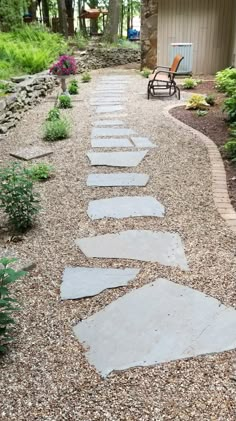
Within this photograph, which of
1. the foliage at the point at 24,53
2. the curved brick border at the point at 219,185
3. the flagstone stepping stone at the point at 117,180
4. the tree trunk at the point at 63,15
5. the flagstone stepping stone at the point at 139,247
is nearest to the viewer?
the flagstone stepping stone at the point at 139,247

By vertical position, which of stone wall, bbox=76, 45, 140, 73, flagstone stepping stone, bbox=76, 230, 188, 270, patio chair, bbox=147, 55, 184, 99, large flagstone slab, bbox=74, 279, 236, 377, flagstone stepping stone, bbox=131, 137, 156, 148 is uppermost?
stone wall, bbox=76, 45, 140, 73

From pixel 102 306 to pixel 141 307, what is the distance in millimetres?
193

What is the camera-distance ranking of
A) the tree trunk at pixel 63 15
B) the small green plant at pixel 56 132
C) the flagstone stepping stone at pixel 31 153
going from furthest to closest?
the tree trunk at pixel 63 15
the small green plant at pixel 56 132
the flagstone stepping stone at pixel 31 153

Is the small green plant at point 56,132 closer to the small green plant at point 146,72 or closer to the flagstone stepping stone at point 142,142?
the flagstone stepping stone at point 142,142

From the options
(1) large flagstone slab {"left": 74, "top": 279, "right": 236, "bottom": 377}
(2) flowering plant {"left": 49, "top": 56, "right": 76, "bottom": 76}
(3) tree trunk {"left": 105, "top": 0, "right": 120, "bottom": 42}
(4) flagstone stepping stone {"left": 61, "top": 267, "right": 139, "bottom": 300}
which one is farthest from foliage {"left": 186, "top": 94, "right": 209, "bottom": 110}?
(3) tree trunk {"left": 105, "top": 0, "right": 120, "bottom": 42}

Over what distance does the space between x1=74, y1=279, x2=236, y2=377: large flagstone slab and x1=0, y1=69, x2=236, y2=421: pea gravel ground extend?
0.15 ft

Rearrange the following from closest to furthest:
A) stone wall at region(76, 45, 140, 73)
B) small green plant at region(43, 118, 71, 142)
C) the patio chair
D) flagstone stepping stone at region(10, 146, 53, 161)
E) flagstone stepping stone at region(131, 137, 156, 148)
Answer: flagstone stepping stone at region(10, 146, 53, 161) < flagstone stepping stone at region(131, 137, 156, 148) < small green plant at region(43, 118, 71, 142) < the patio chair < stone wall at region(76, 45, 140, 73)

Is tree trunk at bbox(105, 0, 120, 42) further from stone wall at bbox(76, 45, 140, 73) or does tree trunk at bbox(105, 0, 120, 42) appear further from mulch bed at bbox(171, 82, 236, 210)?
mulch bed at bbox(171, 82, 236, 210)

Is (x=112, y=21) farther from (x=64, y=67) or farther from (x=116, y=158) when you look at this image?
(x=116, y=158)

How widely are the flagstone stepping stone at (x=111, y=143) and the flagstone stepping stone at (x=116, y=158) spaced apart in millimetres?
275

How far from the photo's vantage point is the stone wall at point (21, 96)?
545 centimetres

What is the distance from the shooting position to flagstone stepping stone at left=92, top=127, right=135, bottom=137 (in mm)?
4953

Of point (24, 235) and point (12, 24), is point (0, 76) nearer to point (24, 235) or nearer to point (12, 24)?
point (12, 24)

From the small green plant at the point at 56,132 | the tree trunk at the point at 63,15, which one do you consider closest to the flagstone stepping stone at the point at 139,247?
the small green plant at the point at 56,132
